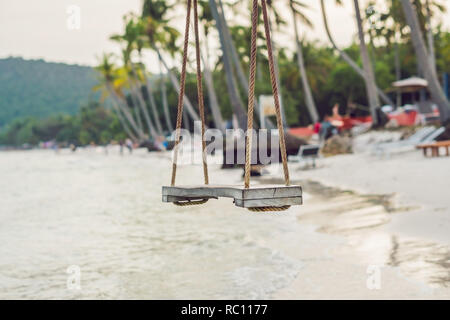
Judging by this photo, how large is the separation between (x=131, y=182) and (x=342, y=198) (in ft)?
50.0

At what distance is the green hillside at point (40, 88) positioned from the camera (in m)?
169

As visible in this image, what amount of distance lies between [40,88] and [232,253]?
170 m

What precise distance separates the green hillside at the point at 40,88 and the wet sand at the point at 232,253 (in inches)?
6096

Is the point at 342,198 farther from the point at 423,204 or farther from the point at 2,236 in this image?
the point at 2,236

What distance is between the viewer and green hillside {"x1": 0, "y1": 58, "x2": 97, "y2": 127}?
16862cm

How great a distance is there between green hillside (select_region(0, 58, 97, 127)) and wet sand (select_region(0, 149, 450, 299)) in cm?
15484

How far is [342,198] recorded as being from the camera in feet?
45.8

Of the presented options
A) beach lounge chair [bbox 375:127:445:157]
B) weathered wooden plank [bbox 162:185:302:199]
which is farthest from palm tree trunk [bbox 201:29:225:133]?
weathered wooden plank [bbox 162:185:302:199]

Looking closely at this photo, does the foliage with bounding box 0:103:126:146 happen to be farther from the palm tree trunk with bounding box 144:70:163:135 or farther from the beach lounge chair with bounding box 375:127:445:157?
the beach lounge chair with bounding box 375:127:445:157

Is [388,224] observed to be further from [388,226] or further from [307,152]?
[307,152]

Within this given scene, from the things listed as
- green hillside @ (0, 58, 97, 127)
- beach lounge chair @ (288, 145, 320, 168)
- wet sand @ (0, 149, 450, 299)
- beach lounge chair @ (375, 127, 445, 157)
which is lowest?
wet sand @ (0, 149, 450, 299)

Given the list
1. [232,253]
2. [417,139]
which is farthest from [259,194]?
[417,139]

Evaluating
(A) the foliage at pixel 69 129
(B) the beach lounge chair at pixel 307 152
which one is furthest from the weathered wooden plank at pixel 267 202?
(A) the foliage at pixel 69 129

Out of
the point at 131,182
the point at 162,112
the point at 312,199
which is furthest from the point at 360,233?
the point at 162,112
